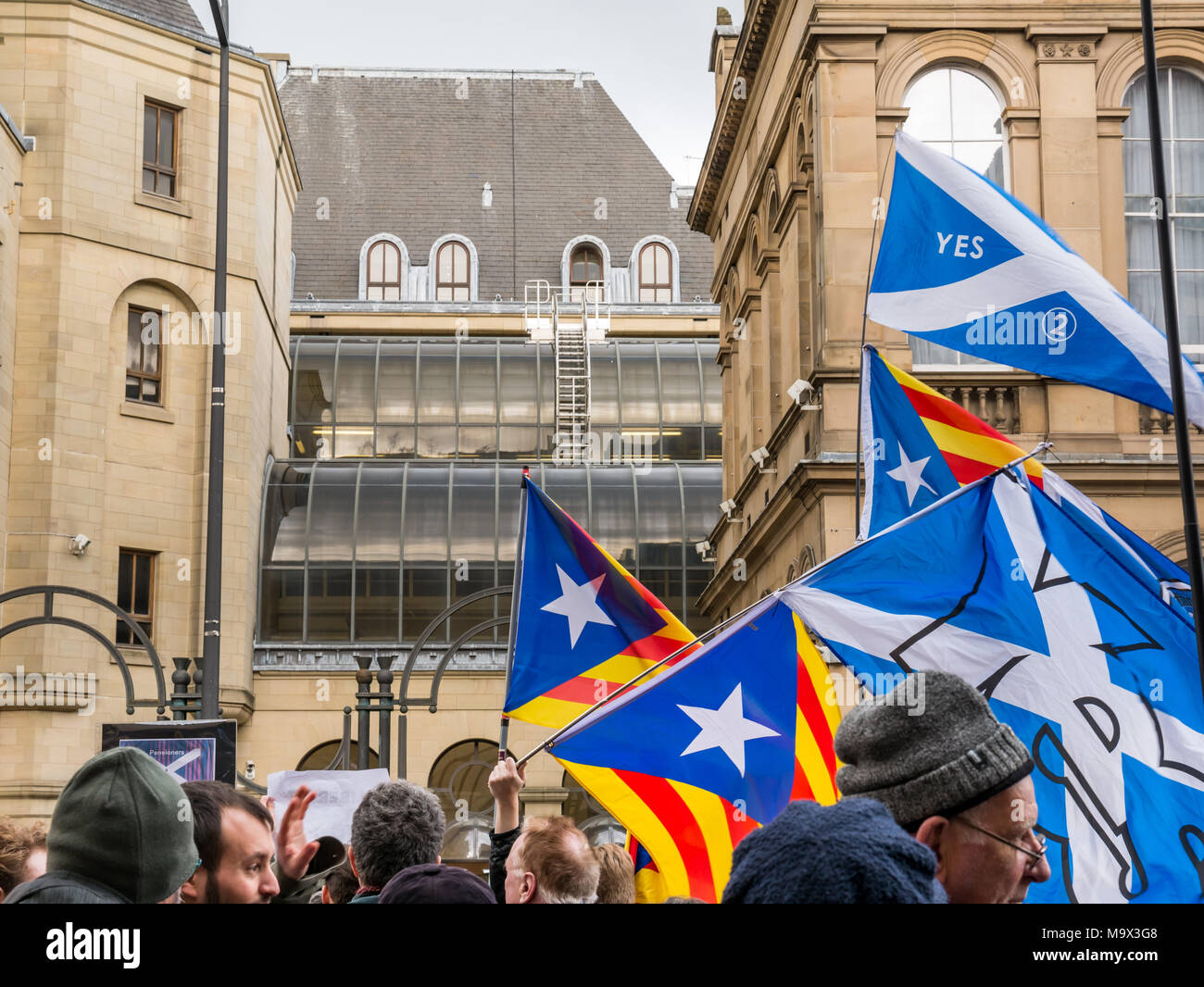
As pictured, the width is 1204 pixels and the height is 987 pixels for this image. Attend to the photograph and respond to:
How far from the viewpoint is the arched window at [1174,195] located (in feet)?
68.9

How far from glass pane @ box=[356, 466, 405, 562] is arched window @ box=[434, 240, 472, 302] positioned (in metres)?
17.6

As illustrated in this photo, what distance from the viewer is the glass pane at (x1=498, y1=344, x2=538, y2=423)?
155 ft

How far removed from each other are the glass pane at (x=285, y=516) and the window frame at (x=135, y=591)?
14.8ft

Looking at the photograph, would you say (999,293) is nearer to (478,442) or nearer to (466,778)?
(466,778)

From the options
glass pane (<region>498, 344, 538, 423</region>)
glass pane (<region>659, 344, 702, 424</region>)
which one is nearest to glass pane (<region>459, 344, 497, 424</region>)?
glass pane (<region>498, 344, 538, 423</region>)

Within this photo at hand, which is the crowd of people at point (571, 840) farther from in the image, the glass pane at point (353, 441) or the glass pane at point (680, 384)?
the glass pane at point (680, 384)

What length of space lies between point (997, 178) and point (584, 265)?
3995 centimetres

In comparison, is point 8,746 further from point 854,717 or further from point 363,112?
point 363,112

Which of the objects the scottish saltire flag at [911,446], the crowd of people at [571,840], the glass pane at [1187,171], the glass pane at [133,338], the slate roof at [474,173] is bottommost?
the crowd of people at [571,840]

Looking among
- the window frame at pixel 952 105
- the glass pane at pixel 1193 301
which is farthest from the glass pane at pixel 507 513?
the glass pane at pixel 1193 301

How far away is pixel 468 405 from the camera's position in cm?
4691

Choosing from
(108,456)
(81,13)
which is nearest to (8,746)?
(108,456)

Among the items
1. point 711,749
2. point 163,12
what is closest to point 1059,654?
point 711,749
